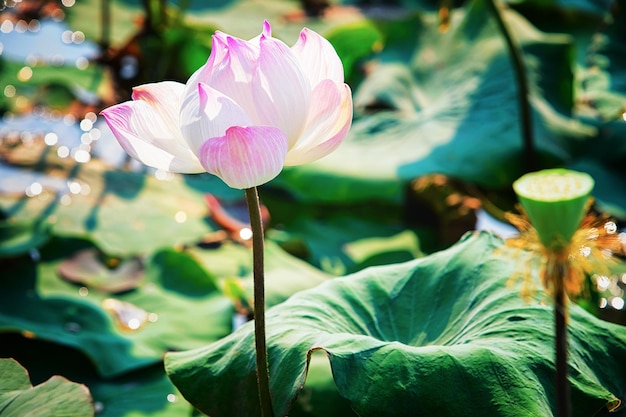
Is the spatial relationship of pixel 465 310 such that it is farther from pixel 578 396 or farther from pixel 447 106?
pixel 447 106

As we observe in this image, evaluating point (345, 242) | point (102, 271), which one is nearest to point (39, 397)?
point (102, 271)

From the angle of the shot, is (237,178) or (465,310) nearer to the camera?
(237,178)

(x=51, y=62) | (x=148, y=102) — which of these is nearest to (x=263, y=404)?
(x=148, y=102)

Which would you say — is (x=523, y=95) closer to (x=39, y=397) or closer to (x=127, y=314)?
(x=127, y=314)

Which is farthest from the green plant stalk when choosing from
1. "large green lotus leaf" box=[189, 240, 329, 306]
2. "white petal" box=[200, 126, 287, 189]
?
"large green lotus leaf" box=[189, 240, 329, 306]

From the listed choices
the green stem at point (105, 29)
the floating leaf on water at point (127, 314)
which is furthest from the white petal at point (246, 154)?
the green stem at point (105, 29)

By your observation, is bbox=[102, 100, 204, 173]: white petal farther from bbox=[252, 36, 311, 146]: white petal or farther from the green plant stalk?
the green plant stalk
